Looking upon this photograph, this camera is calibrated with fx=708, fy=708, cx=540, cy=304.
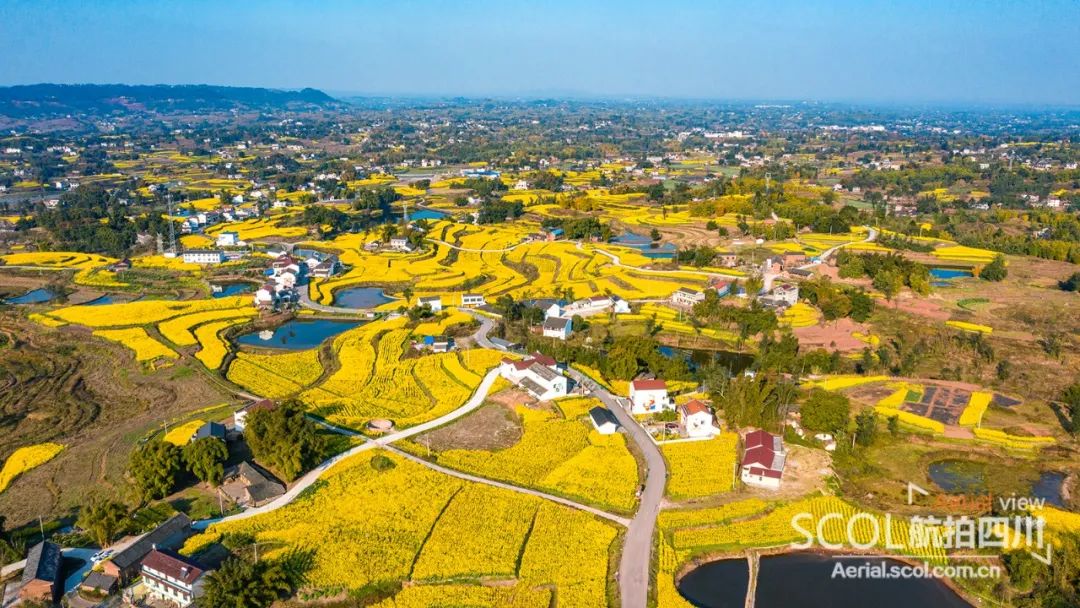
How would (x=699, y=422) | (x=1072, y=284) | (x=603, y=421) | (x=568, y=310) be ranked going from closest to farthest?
(x=699, y=422) → (x=603, y=421) → (x=568, y=310) → (x=1072, y=284)

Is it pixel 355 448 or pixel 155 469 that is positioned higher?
pixel 155 469

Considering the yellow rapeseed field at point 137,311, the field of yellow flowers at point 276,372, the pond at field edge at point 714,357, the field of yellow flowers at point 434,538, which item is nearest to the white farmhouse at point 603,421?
the field of yellow flowers at point 434,538

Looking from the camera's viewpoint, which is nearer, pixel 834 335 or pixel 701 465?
pixel 701 465

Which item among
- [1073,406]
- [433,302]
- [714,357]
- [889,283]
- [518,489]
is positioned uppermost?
[1073,406]

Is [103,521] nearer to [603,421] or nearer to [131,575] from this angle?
[131,575]

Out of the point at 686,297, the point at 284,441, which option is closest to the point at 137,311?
the point at 284,441

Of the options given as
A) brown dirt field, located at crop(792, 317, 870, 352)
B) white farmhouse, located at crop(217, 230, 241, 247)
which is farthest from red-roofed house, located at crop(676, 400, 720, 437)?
white farmhouse, located at crop(217, 230, 241, 247)

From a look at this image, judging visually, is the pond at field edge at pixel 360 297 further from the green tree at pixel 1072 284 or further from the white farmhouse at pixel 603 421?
the green tree at pixel 1072 284
